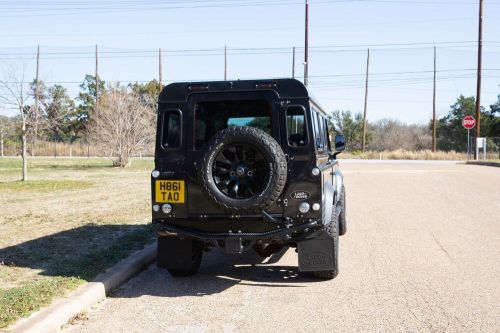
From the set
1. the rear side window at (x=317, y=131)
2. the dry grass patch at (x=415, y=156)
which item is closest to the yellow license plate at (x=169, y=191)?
the rear side window at (x=317, y=131)

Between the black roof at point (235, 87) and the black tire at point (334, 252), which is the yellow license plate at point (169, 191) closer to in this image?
the black roof at point (235, 87)

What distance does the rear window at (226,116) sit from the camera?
21.5ft

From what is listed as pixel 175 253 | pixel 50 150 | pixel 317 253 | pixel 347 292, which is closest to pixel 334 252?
pixel 317 253

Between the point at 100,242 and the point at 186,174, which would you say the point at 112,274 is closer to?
the point at 186,174

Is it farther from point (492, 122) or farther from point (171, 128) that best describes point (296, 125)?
point (492, 122)

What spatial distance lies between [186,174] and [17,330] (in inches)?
95.4

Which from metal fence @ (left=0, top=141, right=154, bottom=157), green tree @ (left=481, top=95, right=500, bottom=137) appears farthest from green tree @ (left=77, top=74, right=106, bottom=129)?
green tree @ (left=481, top=95, right=500, bottom=137)

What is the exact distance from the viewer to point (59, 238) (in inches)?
355

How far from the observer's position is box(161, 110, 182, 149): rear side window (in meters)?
6.45

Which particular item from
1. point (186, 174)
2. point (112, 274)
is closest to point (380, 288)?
point (186, 174)

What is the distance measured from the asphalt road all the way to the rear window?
176 cm

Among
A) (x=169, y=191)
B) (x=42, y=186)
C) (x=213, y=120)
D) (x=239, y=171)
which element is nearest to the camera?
(x=239, y=171)

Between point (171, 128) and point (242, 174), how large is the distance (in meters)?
1.07

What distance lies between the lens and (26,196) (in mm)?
15188
